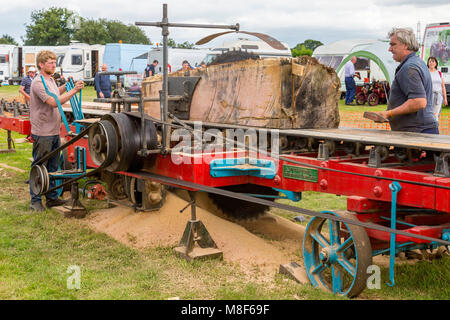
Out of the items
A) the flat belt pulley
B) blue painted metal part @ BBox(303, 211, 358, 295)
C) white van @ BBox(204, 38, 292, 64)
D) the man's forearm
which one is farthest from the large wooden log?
white van @ BBox(204, 38, 292, 64)

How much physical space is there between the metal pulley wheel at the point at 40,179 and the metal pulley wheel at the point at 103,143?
4.60 feet

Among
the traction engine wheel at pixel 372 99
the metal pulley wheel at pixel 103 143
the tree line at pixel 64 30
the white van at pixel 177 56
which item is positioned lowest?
the metal pulley wheel at pixel 103 143

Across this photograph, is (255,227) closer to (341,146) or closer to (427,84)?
(341,146)

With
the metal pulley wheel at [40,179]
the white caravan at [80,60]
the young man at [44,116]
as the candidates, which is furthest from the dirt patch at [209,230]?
the white caravan at [80,60]

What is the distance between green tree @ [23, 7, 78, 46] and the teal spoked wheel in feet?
234

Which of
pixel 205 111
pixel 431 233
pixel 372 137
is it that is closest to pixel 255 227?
pixel 205 111

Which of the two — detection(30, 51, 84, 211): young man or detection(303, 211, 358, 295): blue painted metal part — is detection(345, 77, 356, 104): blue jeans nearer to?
detection(30, 51, 84, 211): young man

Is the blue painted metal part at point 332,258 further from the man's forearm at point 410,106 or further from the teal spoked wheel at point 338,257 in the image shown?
the man's forearm at point 410,106

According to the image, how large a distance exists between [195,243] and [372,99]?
17.4 metres

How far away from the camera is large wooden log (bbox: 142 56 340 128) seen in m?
4.95

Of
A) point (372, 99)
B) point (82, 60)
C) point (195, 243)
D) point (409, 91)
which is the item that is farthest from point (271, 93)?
point (82, 60)

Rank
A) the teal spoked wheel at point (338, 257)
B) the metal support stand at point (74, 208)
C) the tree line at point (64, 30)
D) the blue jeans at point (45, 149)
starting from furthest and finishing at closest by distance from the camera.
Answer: the tree line at point (64, 30), the blue jeans at point (45, 149), the metal support stand at point (74, 208), the teal spoked wheel at point (338, 257)

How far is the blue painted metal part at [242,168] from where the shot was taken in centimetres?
446

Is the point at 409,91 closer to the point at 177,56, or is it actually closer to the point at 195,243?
the point at 195,243
